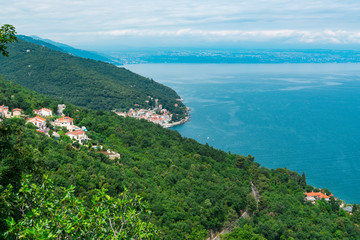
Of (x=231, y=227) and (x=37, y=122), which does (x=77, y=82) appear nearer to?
(x=37, y=122)

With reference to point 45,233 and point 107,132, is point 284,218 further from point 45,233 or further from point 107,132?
point 45,233

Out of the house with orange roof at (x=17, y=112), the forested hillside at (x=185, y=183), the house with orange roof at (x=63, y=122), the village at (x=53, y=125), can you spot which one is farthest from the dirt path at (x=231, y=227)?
the house with orange roof at (x=17, y=112)

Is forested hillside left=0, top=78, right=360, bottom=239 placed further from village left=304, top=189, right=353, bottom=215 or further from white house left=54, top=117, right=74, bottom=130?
white house left=54, top=117, right=74, bottom=130

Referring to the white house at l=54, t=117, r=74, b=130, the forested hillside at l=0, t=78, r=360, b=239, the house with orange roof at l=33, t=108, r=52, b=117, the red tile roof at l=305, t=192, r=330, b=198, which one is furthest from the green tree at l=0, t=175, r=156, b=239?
the red tile roof at l=305, t=192, r=330, b=198

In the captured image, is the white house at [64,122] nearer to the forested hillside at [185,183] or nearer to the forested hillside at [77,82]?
the forested hillside at [185,183]

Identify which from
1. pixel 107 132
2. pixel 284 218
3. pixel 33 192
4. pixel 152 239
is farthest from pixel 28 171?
pixel 107 132

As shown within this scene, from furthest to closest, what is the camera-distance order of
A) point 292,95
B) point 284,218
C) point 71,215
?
point 292,95 → point 284,218 → point 71,215
